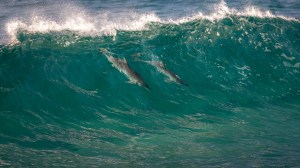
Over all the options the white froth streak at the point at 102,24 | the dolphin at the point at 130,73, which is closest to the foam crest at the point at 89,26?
the white froth streak at the point at 102,24

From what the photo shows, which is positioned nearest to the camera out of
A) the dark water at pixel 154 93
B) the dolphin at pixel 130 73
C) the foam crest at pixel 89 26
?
the dark water at pixel 154 93

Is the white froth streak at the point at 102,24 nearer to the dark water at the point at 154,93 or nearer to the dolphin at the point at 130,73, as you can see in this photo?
the dark water at the point at 154,93

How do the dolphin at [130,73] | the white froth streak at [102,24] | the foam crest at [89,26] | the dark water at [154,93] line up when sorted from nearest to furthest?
the dark water at [154,93] < the dolphin at [130,73] < the foam crest at [89,26] < the white froth streak at [102,24]

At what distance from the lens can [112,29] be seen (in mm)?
13273

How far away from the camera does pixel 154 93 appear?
428 inches

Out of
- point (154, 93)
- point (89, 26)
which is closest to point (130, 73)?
point (154, 93)

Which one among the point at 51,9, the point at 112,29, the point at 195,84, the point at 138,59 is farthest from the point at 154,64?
the point at 51,9

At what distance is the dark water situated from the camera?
7504mm

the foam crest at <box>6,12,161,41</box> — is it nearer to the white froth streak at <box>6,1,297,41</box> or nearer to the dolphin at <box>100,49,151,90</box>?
the white froth streak at <box>6,1,297,41</box>

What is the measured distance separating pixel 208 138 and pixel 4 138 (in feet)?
14.8

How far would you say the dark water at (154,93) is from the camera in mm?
7504

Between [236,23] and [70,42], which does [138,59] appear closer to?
[70,42]

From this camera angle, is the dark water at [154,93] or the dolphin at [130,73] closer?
the dark water at [154,93]

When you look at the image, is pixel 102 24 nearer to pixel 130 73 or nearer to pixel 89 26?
pixel 89 26
